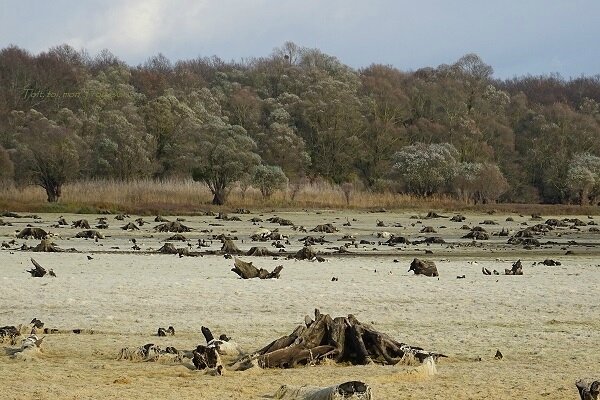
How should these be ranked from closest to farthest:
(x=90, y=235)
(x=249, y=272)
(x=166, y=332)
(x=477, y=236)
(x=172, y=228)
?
(x=166, y=332)
(x=249, y=272)
(x=90, y=235)
(x=477, y=236)
(x=172, y=228)

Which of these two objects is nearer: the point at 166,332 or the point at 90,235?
the point at 166,332

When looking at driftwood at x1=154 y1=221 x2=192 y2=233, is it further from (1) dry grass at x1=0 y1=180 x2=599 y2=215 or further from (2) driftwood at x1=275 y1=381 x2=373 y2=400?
(2) driftwood at x1=275 y1=381 x2=373 y2=400

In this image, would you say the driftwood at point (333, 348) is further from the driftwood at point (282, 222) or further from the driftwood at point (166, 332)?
the driftwood at point (282, 222)

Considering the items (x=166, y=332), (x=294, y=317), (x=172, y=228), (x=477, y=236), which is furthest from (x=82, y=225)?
(x=166, y=332)

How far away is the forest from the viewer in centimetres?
5656

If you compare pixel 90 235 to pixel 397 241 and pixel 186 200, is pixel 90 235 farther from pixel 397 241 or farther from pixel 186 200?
pixel 186 200

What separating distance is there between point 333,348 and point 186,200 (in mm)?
43430

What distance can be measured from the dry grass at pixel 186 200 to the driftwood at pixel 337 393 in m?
38.7

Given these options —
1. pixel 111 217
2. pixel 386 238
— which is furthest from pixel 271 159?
pixel 386 238

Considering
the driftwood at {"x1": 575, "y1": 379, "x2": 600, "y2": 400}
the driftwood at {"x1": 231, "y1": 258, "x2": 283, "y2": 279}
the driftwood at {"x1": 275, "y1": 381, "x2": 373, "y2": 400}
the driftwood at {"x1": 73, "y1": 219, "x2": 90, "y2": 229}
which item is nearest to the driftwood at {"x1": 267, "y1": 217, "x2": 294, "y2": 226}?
the driftwood at {"x1": 73, "y1": 219, "x2": 90, "y2": 229}

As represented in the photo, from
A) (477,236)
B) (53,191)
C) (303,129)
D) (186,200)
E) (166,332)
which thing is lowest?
(166,332)

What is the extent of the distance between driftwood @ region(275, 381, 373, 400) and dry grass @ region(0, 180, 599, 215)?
3874 cm

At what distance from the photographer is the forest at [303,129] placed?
56.6 metres

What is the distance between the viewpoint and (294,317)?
40.0 feet
